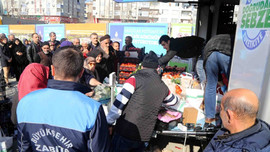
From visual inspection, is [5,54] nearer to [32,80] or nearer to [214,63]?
[32,80]

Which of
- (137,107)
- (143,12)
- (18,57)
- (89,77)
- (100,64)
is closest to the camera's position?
(137,107)

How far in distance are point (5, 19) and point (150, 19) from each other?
55.9 meters

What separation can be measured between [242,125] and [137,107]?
52.2 inches

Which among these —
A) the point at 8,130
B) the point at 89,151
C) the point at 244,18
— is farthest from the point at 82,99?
the point at 8,130

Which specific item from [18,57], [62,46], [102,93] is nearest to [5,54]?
[18,57]

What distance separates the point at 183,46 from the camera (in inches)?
177

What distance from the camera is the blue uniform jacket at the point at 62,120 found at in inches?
53.1

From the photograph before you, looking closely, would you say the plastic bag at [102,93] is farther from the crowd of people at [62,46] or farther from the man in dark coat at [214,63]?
the man in dark coat at [214,63]

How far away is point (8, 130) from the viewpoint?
3.87 meters

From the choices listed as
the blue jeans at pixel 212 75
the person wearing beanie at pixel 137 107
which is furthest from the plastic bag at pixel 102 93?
the blue jeans at pixel 212 75

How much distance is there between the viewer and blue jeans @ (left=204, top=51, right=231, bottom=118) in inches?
121

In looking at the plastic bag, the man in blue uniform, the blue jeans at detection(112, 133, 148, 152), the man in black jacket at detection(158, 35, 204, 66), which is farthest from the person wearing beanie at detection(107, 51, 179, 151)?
the man in black jacket at detection(158, 35, 204, 66)

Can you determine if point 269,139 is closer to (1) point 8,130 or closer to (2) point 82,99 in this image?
(2) point 82,99

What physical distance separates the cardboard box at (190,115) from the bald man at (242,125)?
1.54m
